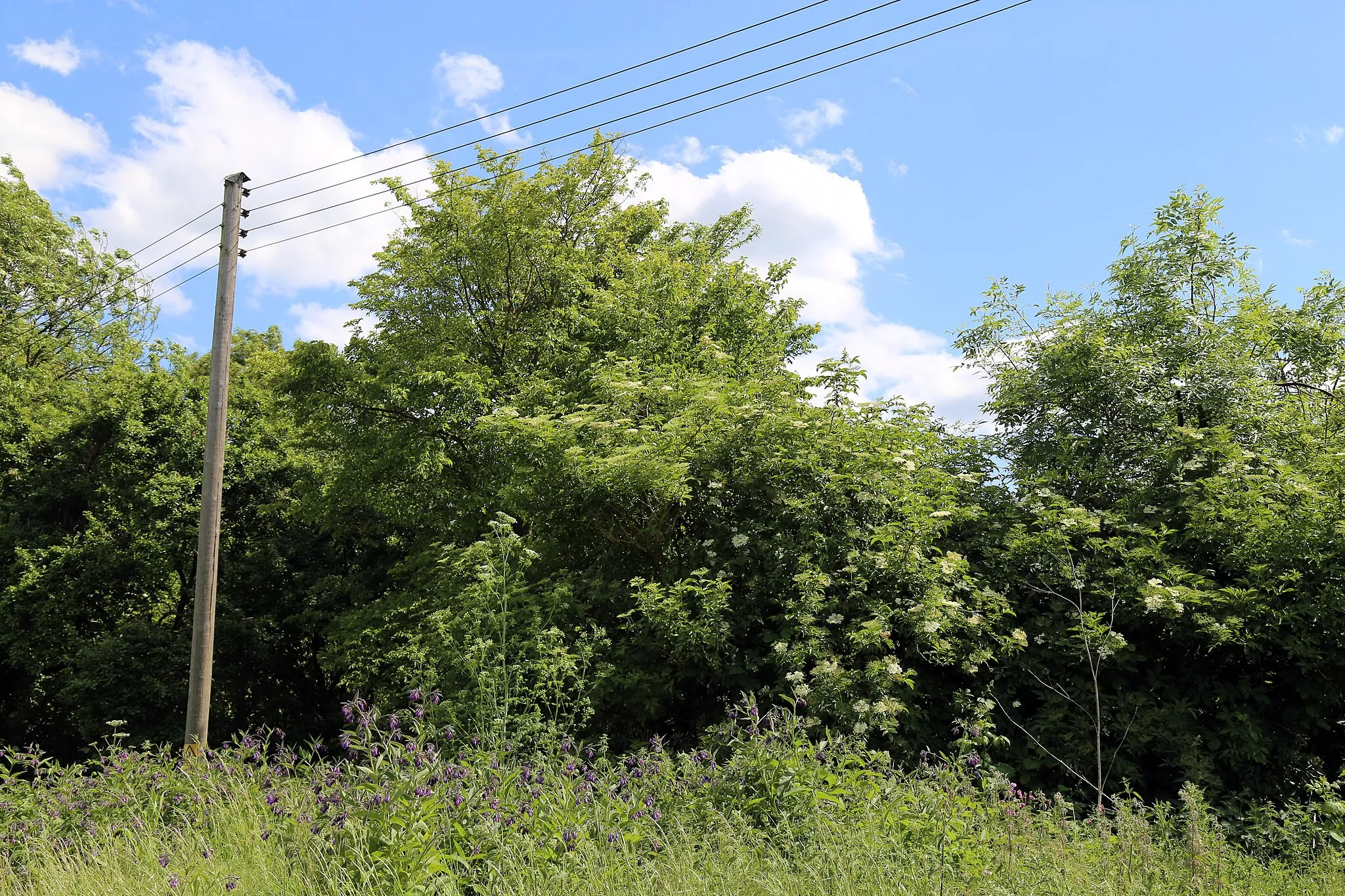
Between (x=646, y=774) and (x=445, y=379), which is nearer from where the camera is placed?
(x=646, y=774)

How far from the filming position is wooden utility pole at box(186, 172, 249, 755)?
29.3 ft

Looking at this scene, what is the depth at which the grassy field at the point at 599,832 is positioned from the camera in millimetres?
3963

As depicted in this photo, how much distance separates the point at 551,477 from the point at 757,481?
196cm

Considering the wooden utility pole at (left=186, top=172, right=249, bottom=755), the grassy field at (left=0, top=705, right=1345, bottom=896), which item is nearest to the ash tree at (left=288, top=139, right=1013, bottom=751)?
the grassy field at (left=0, top=705, right=1345, bottom=896)

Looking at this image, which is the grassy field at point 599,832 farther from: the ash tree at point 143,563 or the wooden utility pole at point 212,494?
the ash tree at point 143,563

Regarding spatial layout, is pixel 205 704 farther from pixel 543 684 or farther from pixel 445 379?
pixel 445 379

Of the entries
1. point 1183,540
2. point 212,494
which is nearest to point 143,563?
point 212,494

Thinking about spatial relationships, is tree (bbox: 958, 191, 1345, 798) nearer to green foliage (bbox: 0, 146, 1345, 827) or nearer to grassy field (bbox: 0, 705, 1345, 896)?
green foliage (bbox: 0, 146, 1345, 827)

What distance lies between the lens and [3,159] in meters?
22.8

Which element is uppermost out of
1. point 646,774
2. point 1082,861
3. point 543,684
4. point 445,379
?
point 445,379

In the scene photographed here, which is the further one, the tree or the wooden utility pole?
the wooden utility pole

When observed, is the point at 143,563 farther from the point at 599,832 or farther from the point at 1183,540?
the point at 1183,540

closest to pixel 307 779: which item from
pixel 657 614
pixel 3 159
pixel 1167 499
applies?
pixel 657 614

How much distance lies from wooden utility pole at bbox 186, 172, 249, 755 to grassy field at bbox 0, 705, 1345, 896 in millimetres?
3049
